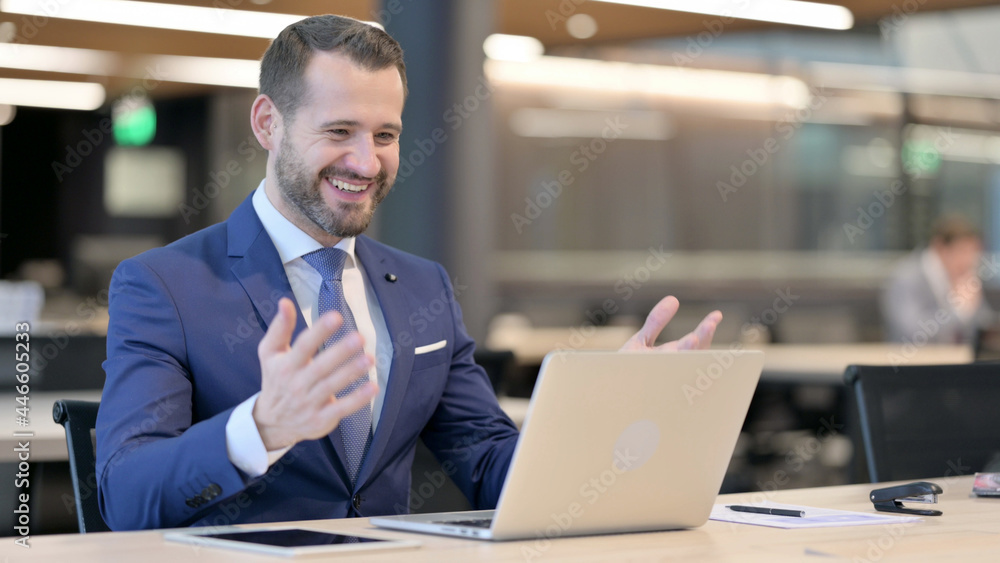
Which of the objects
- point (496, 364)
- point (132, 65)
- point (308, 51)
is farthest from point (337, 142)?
point (132, 65)

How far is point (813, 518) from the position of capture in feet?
5.33

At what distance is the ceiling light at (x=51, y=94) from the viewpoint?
1077 centimetres

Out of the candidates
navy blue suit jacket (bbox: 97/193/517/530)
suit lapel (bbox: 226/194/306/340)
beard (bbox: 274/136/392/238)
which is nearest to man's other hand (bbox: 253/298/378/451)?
navy blue suit jacket (bbox: 97/193/517/530)

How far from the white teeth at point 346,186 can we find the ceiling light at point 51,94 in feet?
31.8

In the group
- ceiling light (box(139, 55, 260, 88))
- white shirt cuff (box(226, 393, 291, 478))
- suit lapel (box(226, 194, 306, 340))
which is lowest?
white shirt cuff (box(226, 393, 291, 478))

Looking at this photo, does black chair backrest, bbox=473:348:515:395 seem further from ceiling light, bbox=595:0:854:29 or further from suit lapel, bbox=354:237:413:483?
ceiling light, bbox=595:0:854:29

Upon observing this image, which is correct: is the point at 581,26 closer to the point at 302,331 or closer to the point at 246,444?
the point at 302,331

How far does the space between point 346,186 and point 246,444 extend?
0.58 meters

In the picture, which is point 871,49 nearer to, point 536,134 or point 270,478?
point 536,134

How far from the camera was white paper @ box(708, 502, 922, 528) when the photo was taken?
1561mm

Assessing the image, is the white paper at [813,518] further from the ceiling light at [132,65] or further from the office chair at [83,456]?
the ceiling light at [132,65]

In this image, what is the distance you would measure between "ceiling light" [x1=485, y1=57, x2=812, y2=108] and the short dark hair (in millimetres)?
7037

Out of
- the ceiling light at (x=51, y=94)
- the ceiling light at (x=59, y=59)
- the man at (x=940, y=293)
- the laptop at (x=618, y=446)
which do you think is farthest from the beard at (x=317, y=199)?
the ceiling light at (x=51, y=94)

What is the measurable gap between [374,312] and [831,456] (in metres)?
5.75
